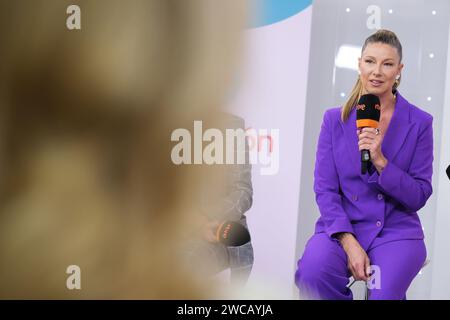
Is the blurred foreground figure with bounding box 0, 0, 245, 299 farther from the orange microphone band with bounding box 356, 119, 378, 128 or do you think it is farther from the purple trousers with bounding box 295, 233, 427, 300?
the orange microphone band with bounding box 356, 119, 378, 128

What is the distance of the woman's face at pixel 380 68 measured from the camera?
2139mm

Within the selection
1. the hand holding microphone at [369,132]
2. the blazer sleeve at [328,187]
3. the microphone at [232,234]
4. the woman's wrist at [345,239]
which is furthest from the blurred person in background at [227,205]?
the hand holding microphone at [369,132]

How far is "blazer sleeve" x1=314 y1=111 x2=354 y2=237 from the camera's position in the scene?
207 cm

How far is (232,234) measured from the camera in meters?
2.33

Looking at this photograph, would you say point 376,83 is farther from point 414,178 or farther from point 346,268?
point 346,268

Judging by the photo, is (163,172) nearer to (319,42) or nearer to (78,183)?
(78,183)

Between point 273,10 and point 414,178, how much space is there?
830mm

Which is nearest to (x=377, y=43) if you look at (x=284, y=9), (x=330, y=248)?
(x=284, y=9)

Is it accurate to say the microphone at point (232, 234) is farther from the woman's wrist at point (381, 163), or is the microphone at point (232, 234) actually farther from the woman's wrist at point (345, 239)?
the woman's wrist at point (381, 163)

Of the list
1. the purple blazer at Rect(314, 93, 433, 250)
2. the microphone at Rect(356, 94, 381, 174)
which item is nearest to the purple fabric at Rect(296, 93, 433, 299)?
the purple blazer at Rect(314, 93, 433, 250)

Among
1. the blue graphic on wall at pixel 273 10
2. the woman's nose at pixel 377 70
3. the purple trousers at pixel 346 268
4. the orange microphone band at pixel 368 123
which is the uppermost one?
the blue graphic on wall at pixel 273 10

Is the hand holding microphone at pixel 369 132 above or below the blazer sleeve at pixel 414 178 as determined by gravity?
above

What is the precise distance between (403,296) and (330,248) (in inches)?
11.5

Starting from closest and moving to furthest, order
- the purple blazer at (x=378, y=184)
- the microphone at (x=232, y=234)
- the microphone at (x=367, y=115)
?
the microphone at (x=367, y=115) < the purple blazer at (x=378, y=184) < the microphone at (x=232, y=234)
